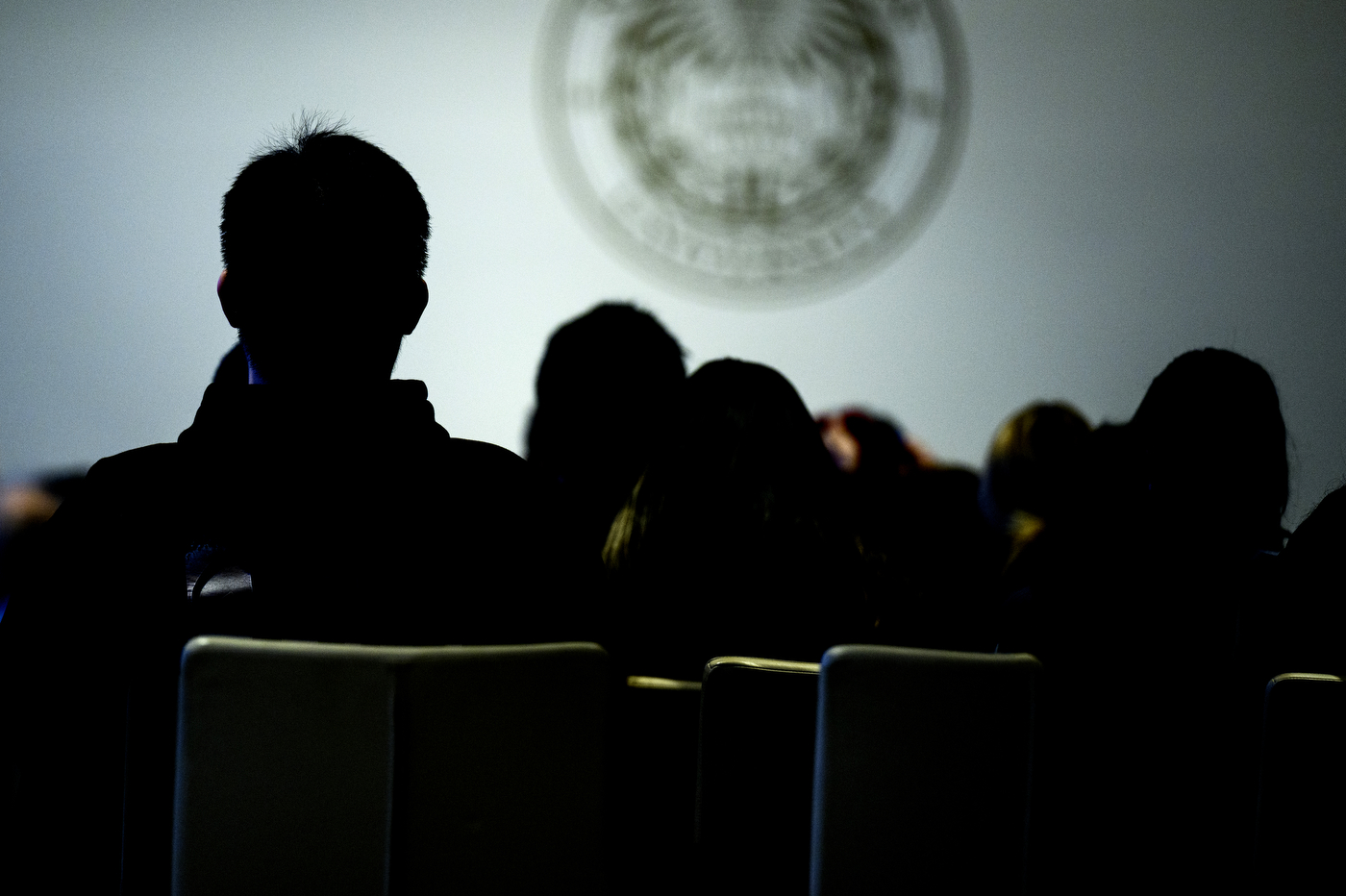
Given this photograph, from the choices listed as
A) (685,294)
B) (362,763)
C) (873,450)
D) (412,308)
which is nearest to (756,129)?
(685,294)

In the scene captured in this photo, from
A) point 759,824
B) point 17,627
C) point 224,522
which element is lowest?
point 759,824

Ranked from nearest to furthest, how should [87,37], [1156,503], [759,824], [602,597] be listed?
[602,597] < [759,824] < [1156,503] < [87,37]

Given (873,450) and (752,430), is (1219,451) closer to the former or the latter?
(752,430)

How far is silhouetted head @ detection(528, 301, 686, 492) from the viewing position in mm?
2070

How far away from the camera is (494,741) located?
1020mm

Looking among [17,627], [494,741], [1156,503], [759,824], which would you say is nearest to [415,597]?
[494,741]

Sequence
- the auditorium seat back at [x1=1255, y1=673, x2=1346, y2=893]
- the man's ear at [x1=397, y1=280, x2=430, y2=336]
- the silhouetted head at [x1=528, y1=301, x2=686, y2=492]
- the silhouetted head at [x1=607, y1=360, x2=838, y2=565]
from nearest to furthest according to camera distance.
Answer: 1. the man's ear at [x1=397, y1=280, x2=430, y2=336]
2. the auditorium seat back at [x1=1255, y1=673, x2=1346, y2=893]
3. the silhouetted head at [x1=607, y1=360, x2=838, y2=565]
4. the silhouetted head at [x1=528, y1=301, x2=686, y2=492]

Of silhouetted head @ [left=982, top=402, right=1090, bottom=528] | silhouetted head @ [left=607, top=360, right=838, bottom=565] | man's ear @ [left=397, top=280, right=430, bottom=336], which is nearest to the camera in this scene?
man's ear @ [left=397, top=280, right=430, bottom=336]

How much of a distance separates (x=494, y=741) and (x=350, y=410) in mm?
343

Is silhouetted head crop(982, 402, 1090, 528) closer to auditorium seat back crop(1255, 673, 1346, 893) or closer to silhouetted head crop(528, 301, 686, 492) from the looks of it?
silhouetted head crop(528, 301, 686, 492)

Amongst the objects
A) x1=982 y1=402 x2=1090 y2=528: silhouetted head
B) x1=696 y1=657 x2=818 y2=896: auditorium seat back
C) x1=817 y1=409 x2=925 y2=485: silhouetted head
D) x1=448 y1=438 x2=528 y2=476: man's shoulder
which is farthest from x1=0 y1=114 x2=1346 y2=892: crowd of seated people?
x1=817 y1=409 x2=925 y2=485: silhouetted head

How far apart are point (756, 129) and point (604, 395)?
5.85ft

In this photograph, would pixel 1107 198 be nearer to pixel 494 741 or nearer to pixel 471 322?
pixel 471 322

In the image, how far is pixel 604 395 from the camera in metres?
2.09
